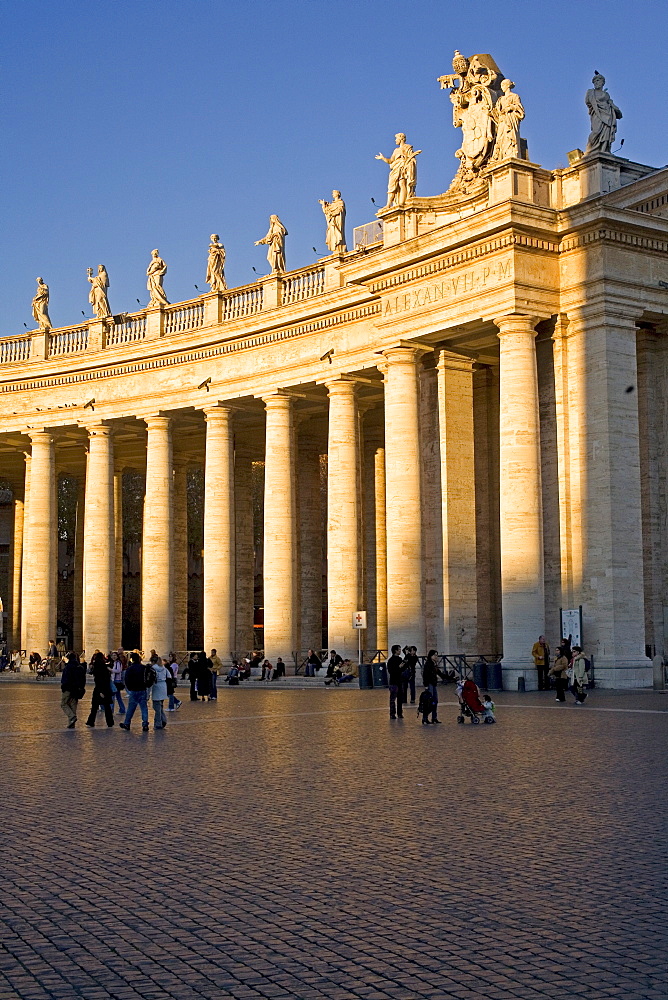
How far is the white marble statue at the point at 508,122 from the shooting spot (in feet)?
131

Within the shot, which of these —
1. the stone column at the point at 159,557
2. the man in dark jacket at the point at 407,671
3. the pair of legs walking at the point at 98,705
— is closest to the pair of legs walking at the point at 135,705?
the pair of legs walking at the point at 98,705

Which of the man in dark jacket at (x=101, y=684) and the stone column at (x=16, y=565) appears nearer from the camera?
the man in dark jacket at (x=101, y=684)

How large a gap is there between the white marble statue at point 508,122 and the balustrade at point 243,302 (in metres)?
15.9

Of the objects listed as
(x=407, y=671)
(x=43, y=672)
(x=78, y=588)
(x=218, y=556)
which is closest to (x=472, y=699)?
(x=407, y=671)

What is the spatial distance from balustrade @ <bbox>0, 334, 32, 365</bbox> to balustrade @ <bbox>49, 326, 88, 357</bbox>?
1568mm

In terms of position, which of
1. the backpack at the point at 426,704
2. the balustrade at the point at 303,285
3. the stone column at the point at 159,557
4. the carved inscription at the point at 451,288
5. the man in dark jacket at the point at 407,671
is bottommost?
the backpack at the point at 426,704

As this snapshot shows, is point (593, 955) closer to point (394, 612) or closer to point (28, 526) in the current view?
point (394, 612)

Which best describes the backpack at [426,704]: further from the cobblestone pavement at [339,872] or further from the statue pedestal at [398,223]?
the statue pedestal at [398,223]

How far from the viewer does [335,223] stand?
51000 mm

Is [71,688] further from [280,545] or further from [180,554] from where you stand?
[180,554]

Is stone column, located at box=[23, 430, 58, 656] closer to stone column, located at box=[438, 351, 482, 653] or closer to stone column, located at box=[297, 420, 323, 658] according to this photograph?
stone column, located at box=[297, 420, 323, 658]

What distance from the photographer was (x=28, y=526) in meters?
60.1

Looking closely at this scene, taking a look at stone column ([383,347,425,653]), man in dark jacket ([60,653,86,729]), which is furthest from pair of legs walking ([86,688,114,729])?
stone column ([383,347,425,653])

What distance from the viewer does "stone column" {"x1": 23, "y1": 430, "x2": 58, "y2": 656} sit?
59.9 meters
